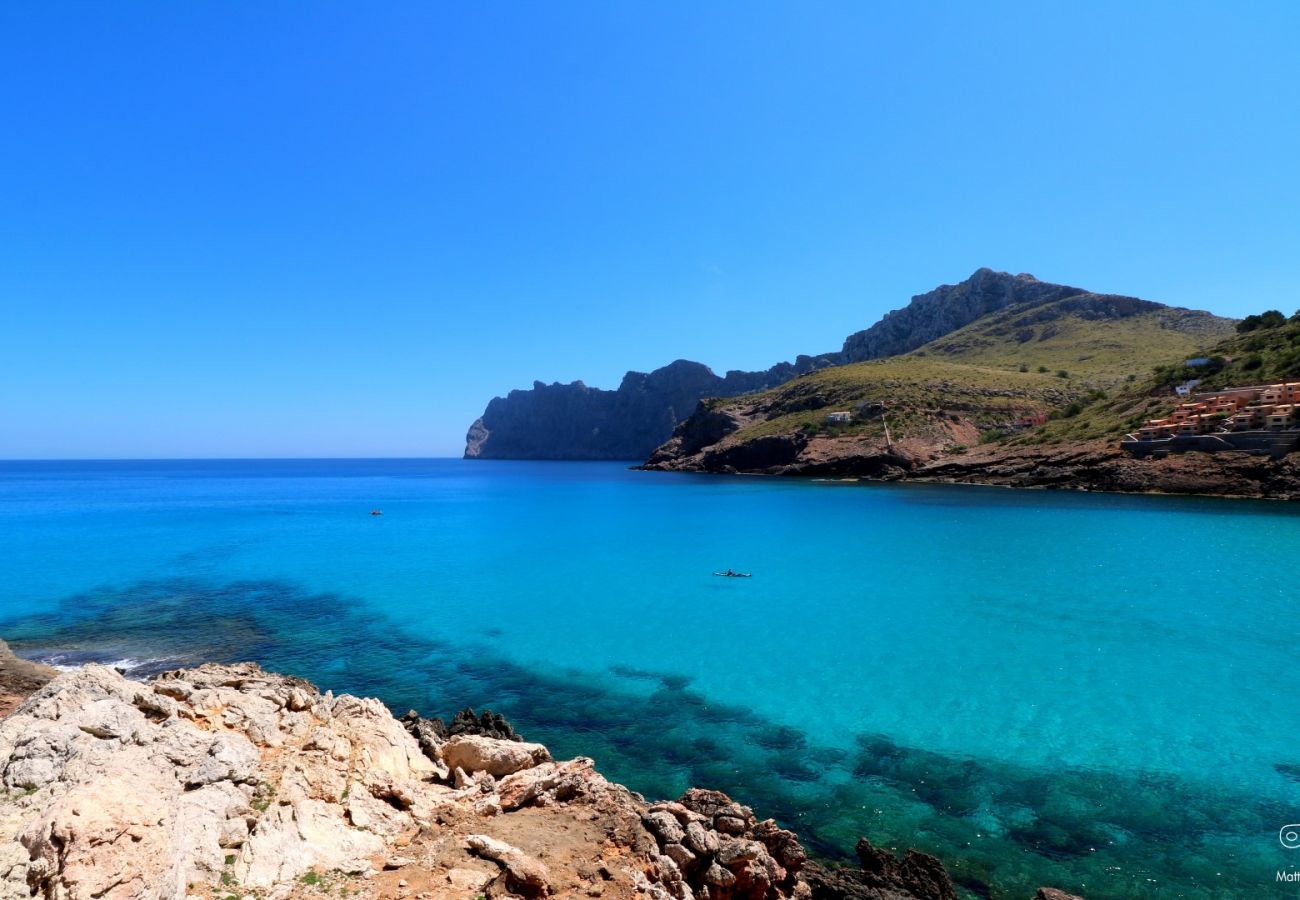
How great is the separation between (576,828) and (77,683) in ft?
36.1

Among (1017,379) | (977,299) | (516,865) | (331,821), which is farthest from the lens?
(977,299)

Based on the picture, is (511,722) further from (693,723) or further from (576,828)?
(576,828)

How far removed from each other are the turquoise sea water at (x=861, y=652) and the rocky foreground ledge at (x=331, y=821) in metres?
3.26

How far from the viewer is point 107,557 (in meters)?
45.2

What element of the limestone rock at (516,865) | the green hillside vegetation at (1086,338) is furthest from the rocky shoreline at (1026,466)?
the limestone rock at (516,865)

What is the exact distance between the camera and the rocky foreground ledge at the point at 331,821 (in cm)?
750

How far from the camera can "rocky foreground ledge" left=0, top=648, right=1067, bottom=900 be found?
7496 millimetres

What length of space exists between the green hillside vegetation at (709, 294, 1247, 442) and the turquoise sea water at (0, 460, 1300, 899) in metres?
46.4

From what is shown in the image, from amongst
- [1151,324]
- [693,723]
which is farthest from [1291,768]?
[1151,324]

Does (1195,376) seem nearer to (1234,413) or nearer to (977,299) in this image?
(1234,413)

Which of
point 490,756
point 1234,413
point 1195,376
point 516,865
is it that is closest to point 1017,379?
point 1195,376

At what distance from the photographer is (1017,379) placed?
122688mm

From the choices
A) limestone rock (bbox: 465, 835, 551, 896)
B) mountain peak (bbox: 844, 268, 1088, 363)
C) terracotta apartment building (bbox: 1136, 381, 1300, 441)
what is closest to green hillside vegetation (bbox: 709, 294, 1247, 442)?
terracotta apartment building (bbox: 1136, 381, 1300, 441)

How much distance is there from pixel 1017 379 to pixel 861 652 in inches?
4816
